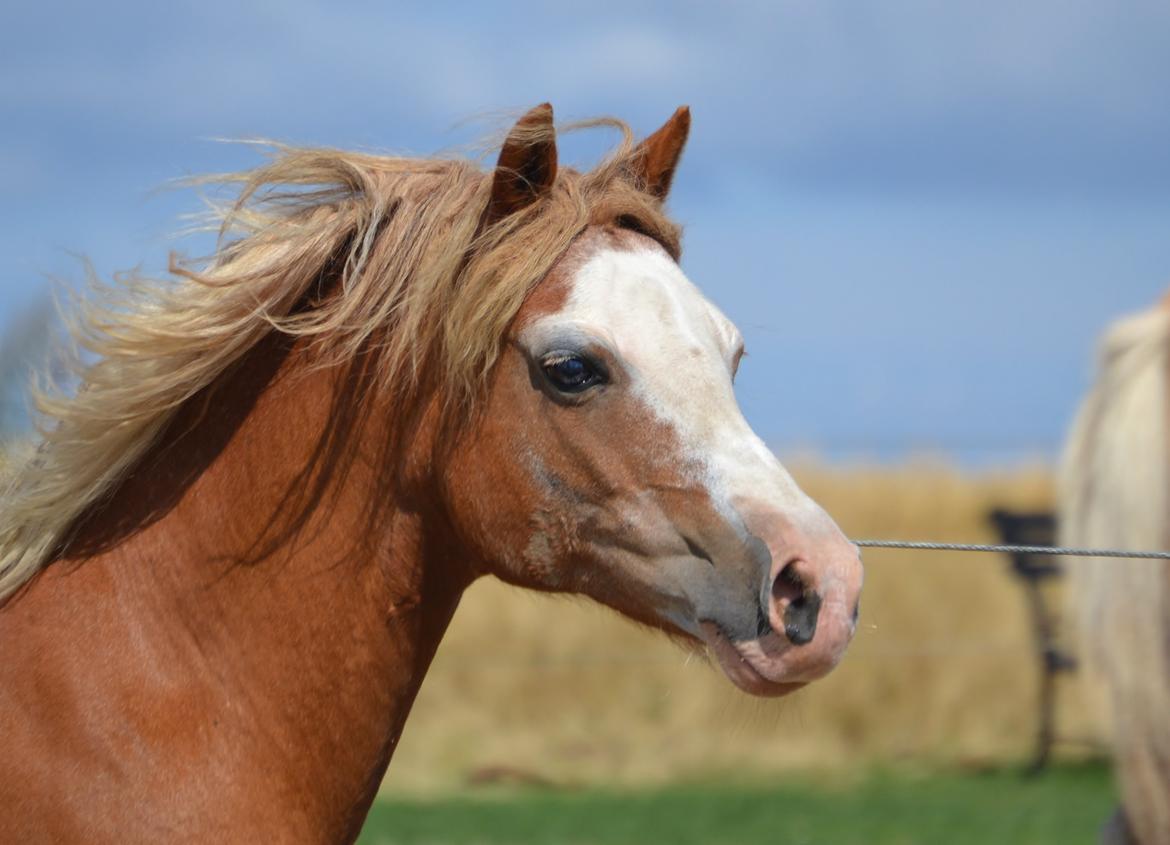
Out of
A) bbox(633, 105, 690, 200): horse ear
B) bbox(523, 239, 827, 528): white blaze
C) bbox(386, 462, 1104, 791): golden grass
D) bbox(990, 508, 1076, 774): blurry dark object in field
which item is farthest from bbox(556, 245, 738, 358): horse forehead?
bbox(386, 462, 1104, 791): golden grass

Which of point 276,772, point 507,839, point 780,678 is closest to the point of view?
point 780,678

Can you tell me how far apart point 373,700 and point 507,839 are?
6.99 metres

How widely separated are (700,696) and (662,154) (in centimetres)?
1104

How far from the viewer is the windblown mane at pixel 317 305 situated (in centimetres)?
283

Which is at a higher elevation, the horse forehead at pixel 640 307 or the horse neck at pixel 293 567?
the horse forehead at pixel 640 307

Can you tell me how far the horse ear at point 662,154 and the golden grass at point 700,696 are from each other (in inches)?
417

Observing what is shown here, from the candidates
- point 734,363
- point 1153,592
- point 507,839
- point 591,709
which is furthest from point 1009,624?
point 734,363

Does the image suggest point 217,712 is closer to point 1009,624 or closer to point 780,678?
point 780,678

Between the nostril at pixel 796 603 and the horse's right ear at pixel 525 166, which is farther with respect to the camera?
the horse's right ear at pixel 525 166

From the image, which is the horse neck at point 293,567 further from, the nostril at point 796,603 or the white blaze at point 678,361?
the nostril at point 796,603

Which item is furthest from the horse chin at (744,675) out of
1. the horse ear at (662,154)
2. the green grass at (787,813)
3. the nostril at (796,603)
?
the green grass at (787,813)

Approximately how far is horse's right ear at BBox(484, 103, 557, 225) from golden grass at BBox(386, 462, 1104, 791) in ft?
35.5

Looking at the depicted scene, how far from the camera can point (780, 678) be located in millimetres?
2574

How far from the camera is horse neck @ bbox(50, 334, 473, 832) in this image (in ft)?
9.13
